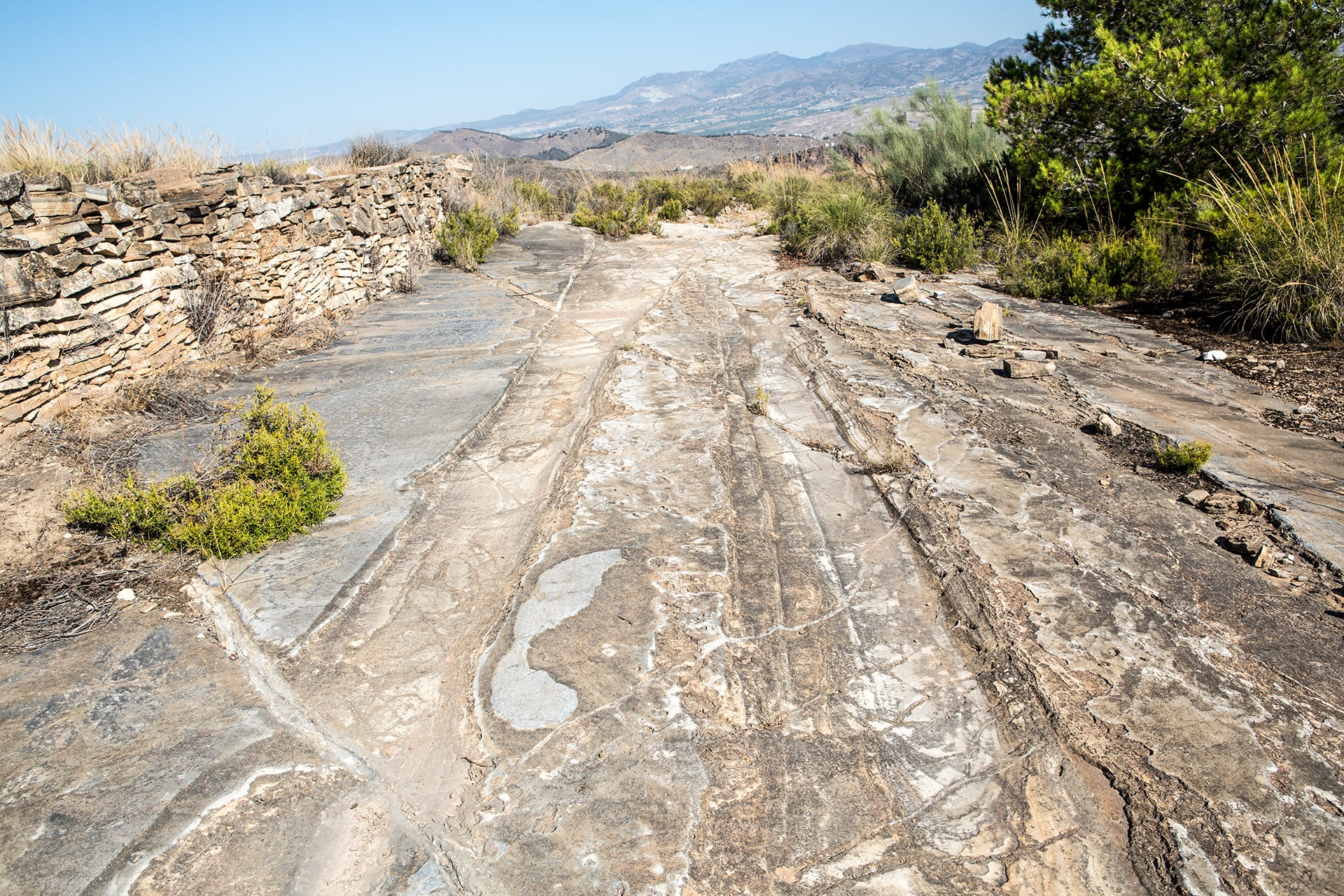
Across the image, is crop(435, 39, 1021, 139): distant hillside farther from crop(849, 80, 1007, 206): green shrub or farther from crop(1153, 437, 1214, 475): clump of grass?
crop(1153, 437, 1214, 475): clump of grass

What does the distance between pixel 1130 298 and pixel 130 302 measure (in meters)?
7.79

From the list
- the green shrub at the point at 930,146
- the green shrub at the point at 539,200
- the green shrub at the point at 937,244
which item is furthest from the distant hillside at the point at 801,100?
the green shrub at the point at 937,244

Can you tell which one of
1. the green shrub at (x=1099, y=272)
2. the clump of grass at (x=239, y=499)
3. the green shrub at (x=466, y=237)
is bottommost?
the clump of grass at (x=239, y=499)

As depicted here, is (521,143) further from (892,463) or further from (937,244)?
(892,463)

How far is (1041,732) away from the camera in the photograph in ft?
7.26

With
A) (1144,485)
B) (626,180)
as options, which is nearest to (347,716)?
(1144,485)

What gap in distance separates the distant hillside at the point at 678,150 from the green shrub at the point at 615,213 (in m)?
20.5

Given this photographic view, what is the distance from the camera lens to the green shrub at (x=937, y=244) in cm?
818

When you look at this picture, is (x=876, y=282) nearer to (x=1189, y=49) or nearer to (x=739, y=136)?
(x=1189, y=49)

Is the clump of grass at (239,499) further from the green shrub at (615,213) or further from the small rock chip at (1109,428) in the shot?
the green shrub at (615,213)

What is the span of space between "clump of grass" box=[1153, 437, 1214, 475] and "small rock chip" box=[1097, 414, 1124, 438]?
351 mm

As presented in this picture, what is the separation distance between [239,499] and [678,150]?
1789 inches

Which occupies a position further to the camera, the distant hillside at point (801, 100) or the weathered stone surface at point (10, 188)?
the distant hillside at point (801, 100)

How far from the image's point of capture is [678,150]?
44.9 m
